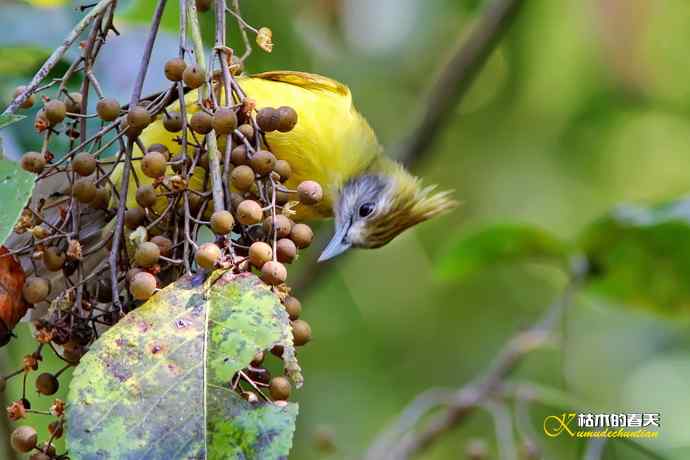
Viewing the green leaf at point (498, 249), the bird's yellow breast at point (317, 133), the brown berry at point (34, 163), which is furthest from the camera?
the green leaf at point (498, 249)

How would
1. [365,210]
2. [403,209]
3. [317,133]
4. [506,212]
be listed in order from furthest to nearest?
1. [506,212]
2. [403,209]
3. [365,210]
4. [317,133]

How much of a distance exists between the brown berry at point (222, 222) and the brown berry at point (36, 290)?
39 centimetres

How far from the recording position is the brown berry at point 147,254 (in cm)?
155

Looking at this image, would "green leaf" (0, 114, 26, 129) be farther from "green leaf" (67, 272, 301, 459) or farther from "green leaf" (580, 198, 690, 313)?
"green leaf" (580, 198, 690, 313)

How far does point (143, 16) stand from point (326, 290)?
240cm

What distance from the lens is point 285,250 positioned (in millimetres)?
1628

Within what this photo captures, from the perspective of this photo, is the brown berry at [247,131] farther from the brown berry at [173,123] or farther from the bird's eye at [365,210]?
the bird's eye at [365,210]

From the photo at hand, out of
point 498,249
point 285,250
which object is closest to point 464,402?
point 498,249

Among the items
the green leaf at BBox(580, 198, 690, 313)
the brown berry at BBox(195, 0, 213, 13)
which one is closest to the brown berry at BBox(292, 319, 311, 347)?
the brown berry at BBox(195, 0, 213, 13)

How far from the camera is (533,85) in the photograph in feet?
18.8

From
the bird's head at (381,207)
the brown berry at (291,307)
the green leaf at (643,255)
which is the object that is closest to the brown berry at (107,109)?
the brown berry at (291,307)

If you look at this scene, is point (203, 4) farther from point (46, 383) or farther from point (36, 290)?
point (46, 383)

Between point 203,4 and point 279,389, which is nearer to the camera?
point 279,389

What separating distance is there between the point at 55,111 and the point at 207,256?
17.5 inches
